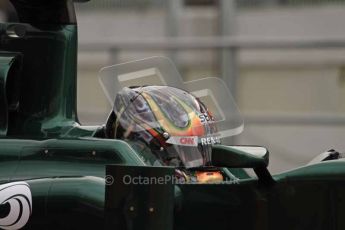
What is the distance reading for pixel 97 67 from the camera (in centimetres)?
730

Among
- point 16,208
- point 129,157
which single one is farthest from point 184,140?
point 16,208

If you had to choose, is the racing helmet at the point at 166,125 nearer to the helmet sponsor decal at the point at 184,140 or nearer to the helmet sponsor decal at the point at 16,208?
the helmet sponsor decal at the point at 184,140

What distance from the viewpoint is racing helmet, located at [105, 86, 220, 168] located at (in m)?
2.82

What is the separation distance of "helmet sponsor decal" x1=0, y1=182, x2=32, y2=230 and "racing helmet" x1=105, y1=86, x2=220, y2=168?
46 cm

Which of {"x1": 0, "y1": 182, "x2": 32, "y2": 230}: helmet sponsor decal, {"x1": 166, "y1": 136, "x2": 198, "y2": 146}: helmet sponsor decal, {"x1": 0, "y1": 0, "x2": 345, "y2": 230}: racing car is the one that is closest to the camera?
{"x1": 0, "y1": 0, "x2": 345, "y2": 230}: racing car

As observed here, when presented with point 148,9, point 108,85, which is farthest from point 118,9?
point 108,85

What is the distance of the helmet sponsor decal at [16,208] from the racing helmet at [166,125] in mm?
460

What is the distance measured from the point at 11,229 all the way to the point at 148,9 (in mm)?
5248

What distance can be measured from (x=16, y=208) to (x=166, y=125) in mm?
611

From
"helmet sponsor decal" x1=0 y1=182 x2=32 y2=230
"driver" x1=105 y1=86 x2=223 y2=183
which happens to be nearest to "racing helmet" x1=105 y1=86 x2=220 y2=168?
"driver" x1=105 y1=86 x2=223 y2=183

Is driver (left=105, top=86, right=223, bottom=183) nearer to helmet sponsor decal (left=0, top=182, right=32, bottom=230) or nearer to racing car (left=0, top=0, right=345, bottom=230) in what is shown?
racing car (left=0, top=0, right=345, bottom=230)

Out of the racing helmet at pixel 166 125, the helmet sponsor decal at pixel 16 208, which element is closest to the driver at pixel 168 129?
the racing helmet at pixel 166 125

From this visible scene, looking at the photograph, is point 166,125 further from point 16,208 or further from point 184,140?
point 16,208

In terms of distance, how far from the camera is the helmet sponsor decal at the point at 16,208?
2525 millimetres
